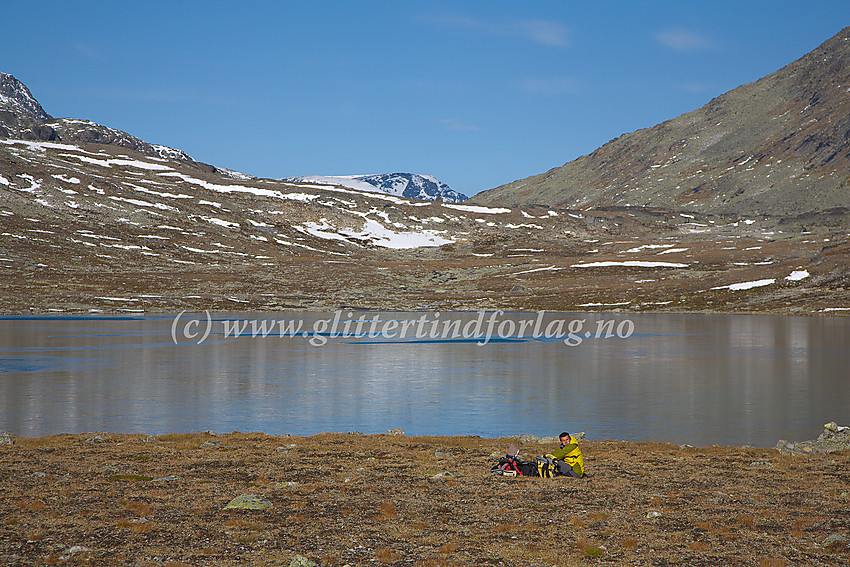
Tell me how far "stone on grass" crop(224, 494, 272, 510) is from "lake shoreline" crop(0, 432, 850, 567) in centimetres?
13

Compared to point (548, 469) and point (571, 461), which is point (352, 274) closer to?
point (548, 469)

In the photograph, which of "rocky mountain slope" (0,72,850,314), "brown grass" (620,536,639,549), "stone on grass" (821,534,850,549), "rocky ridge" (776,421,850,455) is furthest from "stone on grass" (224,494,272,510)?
"rocky mountain slope" (0,72,850,314)

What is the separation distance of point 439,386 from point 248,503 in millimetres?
26859

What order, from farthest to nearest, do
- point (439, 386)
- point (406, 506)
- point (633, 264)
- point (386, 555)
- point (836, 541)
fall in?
point (633, 264) < point (439, 386) < point (406, 506) < point (836, 541) < point (386, 555)

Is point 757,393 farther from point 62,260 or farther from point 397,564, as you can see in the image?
point 62,260

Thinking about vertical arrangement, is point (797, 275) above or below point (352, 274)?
below

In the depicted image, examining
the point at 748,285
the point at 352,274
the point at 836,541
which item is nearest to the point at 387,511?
the point at 836,541

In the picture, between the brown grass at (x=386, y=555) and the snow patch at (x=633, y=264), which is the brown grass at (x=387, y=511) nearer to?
the brown grass at (x=386, y=555)

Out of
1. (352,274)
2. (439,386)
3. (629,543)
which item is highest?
(352,274)

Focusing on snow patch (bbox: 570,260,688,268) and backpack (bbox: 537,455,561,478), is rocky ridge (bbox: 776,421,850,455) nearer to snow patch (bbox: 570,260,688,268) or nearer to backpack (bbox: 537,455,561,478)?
backpack (bbox: 537,455,561,478)

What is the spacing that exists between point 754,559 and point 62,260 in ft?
535

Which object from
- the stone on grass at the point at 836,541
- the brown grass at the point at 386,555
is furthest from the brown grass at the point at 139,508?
the stone on grass at the point at 836,541

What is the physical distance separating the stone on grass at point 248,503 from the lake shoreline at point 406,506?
13 centimetres

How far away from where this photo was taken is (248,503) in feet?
53.4
